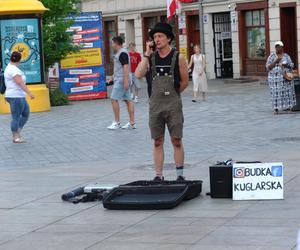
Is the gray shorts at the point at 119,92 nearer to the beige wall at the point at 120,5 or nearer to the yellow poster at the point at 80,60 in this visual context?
the yellow poster at the point at 80,60

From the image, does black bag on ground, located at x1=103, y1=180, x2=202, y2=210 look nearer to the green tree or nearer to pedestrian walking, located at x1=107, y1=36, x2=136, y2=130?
pedestrian walking, located at x1=107, y1=36, x2=136, y2=130

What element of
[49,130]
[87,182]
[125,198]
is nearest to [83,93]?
[49,130]

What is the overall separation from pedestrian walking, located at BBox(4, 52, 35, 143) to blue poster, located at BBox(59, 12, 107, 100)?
35.8 feet

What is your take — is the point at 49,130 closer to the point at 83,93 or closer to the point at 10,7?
the point at 10,7

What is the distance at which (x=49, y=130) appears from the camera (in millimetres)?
17859

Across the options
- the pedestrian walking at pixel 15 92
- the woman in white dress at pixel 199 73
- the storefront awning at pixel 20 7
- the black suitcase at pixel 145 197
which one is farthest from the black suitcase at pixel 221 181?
the woman in white dress at pixel 199 73

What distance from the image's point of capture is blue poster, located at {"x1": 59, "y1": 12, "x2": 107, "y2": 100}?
26.6 m

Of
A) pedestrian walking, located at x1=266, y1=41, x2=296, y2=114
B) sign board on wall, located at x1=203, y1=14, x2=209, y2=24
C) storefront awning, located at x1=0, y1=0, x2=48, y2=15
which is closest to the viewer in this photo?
pedestrian walking, located at x1=266, y1=41, x2=296, y2=114

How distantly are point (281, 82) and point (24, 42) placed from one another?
7.60 m

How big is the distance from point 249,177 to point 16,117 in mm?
7536

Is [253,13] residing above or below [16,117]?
above

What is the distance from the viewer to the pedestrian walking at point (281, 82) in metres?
18.9

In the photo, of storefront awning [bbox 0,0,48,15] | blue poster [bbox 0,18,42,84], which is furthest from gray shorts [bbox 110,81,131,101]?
storefront awning [bbox 0,0,48,15]

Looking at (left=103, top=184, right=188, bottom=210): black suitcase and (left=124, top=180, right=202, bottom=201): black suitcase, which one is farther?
(left=124, top=180, right=202, bottom=201): black suitcase
